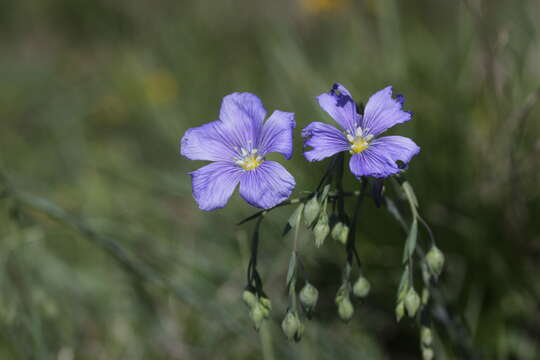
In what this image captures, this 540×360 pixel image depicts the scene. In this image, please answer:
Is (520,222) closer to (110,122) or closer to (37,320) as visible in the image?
(37,320)

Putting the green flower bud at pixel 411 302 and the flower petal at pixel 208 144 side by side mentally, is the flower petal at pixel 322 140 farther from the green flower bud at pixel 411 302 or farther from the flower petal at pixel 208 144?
the green flower bud at pixel 411 302

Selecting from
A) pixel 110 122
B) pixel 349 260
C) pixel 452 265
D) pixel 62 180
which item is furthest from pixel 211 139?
pixel 110 122

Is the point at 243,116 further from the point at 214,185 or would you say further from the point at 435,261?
the point at 435,261

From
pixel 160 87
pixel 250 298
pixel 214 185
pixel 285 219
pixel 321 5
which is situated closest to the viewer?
pixel 214 185

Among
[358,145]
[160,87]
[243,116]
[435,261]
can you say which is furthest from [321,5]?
[435,261]

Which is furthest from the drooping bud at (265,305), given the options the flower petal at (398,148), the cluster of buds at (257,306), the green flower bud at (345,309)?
the flower petal at (398,148)

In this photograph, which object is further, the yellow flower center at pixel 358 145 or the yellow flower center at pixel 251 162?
the yellow flower center at pixel 251 162
